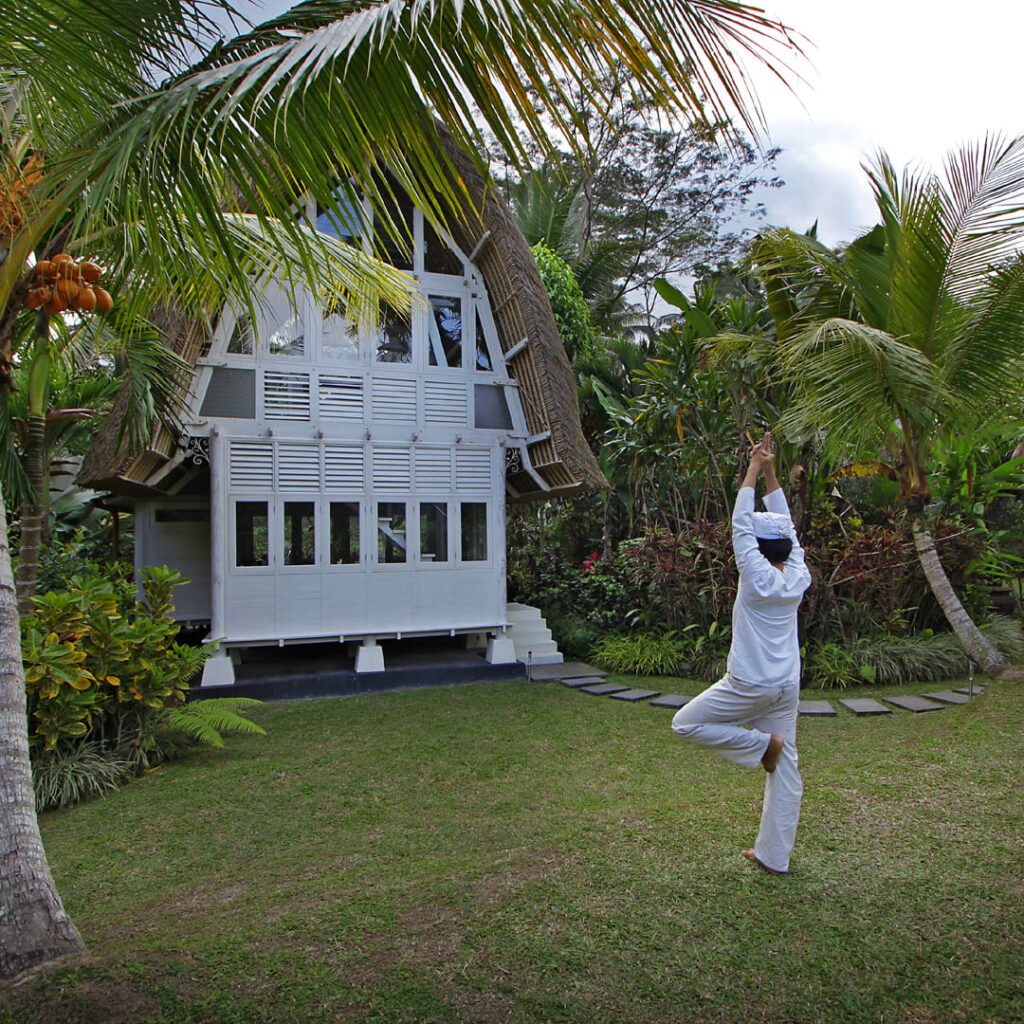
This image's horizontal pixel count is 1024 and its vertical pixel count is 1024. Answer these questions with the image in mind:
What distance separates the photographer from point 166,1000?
2.38 metres

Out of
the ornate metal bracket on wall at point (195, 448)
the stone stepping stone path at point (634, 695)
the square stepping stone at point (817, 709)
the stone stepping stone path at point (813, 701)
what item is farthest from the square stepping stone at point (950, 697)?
the ornate metal bracket on wall at point (195, 448)

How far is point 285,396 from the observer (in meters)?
8.82

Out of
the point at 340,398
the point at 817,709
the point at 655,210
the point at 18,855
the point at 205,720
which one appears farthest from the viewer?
the point at 655,210

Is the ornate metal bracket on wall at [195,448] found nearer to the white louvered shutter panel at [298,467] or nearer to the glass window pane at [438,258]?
the white louvered shutter panel at [298,467]

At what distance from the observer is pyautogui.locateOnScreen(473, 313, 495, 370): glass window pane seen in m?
9.81

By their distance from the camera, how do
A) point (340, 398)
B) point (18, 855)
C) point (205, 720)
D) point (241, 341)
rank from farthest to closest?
1. point (340, 398)
2. point (241, 341)
3. point (205, 720)
4. point (18, 855)

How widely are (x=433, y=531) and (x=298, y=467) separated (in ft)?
5.71

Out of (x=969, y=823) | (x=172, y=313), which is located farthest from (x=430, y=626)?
(x=969, y=823)

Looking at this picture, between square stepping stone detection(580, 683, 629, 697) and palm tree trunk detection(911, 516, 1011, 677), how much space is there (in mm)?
3223

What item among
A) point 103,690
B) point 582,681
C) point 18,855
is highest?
point 18,855

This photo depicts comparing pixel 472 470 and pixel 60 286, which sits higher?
pixel 60 286

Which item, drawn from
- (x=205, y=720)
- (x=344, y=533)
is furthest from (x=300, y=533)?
(x=205, y=720)

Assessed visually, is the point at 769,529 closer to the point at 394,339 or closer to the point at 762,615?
the point at 762,615

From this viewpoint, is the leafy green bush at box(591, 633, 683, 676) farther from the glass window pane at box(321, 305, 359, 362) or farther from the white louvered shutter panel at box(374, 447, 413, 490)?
the glass window pane at box(321, 305, 359, 362)
